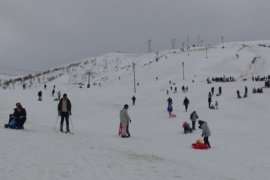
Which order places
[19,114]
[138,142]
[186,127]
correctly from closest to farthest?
[19,114]
[138,142]
[186,127]

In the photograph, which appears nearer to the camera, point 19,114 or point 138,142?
point 19,114

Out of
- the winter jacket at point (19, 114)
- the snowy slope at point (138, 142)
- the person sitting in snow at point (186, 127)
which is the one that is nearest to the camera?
the snowy slope at point (138, 142)

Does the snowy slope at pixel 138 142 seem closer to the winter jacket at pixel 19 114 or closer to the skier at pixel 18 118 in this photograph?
the skier at pixel 18 118

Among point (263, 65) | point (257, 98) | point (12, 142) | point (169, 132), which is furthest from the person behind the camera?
point (263, 65)

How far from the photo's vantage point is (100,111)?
147 ft

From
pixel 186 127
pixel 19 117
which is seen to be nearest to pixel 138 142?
pixel 19 117

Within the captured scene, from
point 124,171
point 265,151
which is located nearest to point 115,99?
point 265,151

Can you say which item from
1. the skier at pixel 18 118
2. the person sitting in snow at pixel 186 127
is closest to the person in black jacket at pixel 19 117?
the skier at pixel 18 118

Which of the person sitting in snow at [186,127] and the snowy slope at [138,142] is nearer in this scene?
the snowy slope at [138,142]

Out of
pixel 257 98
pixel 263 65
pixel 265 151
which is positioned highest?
pixel 263 65

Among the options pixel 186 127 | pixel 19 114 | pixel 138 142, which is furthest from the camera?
pixel 186 127

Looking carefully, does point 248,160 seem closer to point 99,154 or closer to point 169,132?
point 99,154

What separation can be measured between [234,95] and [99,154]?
37.2 m

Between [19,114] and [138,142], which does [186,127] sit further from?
[19,114]
